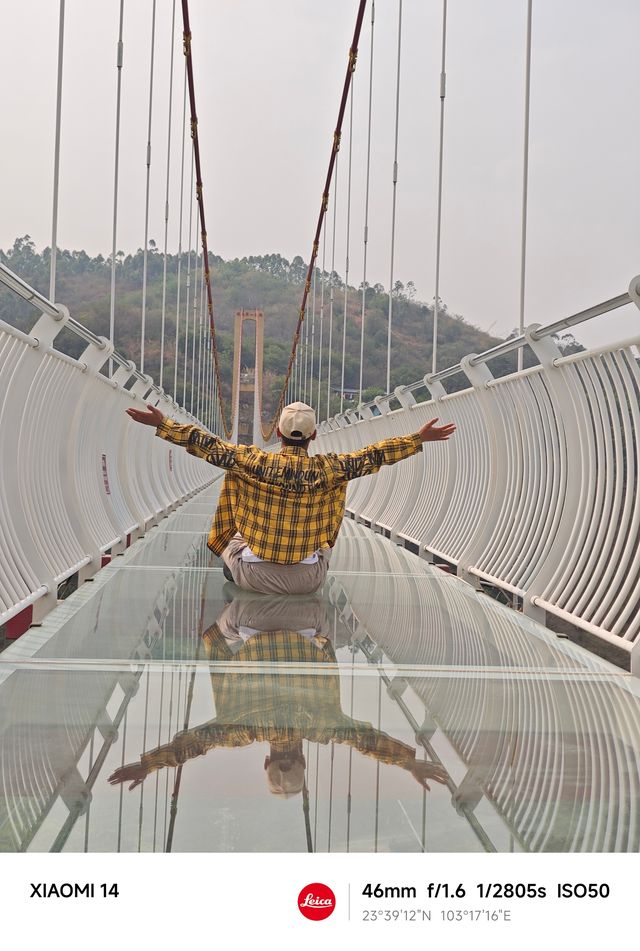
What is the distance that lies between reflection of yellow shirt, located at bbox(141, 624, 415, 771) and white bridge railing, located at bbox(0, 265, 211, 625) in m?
0.82

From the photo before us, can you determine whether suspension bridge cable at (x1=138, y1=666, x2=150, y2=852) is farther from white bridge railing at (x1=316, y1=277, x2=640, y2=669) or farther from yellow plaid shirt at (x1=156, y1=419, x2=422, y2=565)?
yellow plaid shirt at (x1=156, y1=419, x2=422, y2=565)

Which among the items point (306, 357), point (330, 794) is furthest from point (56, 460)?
point (306, 357)

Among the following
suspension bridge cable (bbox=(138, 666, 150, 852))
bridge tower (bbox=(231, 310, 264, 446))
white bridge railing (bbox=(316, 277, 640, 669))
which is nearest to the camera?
suspension bridge cable (bbox=(138, 666, 150, 852))

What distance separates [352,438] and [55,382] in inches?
289

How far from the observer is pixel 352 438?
11.4 meters

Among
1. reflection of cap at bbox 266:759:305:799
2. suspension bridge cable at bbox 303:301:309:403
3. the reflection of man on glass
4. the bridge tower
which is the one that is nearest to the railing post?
the reflection of man on glass

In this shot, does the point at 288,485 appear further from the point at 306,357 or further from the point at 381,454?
the point at 306,357

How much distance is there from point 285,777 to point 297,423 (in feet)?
8.76

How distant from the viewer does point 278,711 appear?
238cm

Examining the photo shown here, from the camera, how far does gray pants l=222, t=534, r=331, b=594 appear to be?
4.50 metres

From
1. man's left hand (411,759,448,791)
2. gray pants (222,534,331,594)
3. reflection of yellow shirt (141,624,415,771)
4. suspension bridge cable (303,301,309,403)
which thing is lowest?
man's left hand (411,759,448,791)

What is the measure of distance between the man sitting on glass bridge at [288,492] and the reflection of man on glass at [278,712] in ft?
2.79
